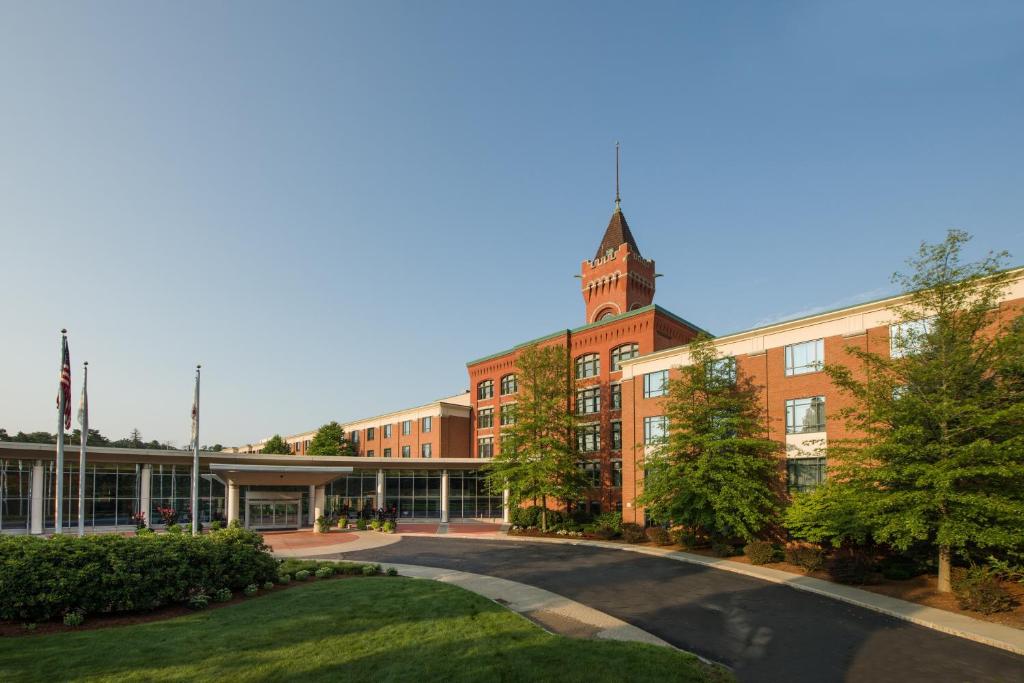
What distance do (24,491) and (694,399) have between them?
44.0 metres

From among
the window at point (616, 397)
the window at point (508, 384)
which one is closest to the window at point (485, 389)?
the window at point (508, 384)

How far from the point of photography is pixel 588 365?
4822 centimetres

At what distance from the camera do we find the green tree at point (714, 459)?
1129 inches

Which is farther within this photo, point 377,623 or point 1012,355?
point 1012,355

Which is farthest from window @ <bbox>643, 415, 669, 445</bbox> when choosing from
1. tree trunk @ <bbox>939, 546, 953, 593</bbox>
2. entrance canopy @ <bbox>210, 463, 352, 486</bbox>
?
entrance canopy @ <bbox>210, 463, 352, 486</bbox>

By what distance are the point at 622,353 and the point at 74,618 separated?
1470 inches

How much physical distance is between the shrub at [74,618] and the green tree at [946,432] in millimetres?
23129

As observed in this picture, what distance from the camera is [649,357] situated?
129 ft

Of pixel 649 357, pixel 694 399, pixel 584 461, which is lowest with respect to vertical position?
pixel 584 461

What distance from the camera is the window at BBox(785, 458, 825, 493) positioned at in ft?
95.9

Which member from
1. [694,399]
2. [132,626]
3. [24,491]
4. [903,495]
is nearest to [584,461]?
[694,399]

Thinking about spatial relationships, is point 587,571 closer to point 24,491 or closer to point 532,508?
Answer: point 532,508

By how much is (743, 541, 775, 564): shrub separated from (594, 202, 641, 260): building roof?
1245 inches

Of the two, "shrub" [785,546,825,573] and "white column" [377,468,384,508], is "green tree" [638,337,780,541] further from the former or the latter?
"white column" [377,468,384,508]
